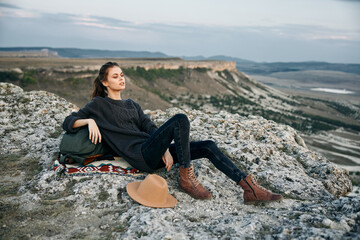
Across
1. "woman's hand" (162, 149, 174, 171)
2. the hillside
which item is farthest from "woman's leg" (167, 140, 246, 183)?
the hillside

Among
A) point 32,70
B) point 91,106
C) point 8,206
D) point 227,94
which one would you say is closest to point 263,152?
point 91,106

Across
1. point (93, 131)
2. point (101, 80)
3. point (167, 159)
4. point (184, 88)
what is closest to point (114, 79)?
point (101, 80)

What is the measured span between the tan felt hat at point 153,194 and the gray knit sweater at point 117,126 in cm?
52

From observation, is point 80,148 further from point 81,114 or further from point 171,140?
point 171,140

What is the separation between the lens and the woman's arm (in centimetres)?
390

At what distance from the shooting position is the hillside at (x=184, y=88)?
39844 millimetres

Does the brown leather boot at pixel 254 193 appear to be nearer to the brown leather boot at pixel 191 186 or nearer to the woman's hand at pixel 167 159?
the brown leather boot at pixel 191 186

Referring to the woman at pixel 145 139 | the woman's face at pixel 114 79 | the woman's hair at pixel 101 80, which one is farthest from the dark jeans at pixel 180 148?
the woman's hair at pixel 101 80

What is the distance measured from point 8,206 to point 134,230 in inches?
68.3

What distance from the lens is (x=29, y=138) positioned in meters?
6.19

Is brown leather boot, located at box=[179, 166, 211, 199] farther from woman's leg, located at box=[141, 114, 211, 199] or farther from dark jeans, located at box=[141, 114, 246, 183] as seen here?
dark jeans, located at box=[141, 114, 246, 183]

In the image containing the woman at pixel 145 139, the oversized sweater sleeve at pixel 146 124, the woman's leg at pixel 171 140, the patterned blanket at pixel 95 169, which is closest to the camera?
the woman's leg at pixel 171 140

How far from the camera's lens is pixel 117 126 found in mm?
4137

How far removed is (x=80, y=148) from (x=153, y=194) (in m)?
1.34
